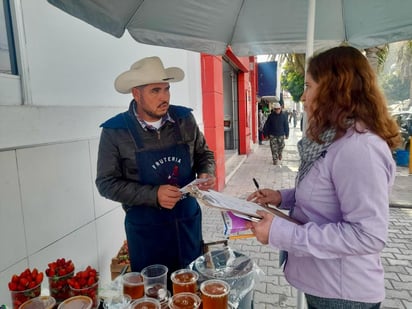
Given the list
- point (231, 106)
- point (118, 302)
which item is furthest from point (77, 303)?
point (231, 106)

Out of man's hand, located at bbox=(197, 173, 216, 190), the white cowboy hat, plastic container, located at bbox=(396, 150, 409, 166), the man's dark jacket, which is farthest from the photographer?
the man's dark jacket

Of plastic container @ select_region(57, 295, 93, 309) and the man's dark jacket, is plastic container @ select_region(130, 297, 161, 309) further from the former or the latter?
the man's dark jacket

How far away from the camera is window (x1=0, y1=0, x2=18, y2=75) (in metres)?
1.86

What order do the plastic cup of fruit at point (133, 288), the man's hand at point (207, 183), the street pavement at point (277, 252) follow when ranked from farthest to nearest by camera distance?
1. the street pavement at point (277, 252)
2. the man's hand at point (207, 183)
3. the plastic cup of fruit at point (133, 288)

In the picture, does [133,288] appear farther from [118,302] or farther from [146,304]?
[146,304]

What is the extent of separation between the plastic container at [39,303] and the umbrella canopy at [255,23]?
152 cm

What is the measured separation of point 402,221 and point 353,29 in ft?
12.7

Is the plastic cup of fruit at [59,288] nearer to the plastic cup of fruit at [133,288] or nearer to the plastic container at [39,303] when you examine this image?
the plastic container at [39,303]

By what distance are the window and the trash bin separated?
5.50 feet

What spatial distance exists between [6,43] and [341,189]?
2.12 metres

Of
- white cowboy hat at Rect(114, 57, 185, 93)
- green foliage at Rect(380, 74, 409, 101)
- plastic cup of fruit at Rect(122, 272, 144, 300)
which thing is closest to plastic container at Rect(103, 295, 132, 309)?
plastic cup of fruit at Rect(122, 272, 144, 300)

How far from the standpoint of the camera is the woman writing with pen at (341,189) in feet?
3.52

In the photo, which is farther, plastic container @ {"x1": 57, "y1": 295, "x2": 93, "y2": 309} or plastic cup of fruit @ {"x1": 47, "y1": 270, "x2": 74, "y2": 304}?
plastic cup of fruit @ {"x1": 47, "y1": 270, "x2": 74, "y2": 304}

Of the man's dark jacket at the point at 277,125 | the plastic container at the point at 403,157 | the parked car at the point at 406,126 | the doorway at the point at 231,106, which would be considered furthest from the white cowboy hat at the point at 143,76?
the parked car at the point at 406,126
